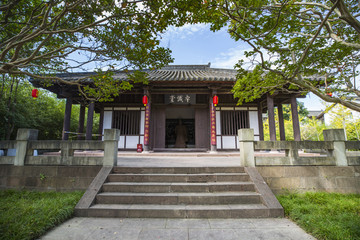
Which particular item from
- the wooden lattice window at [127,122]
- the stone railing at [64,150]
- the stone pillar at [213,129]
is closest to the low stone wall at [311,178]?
the stone railing at [64,150]

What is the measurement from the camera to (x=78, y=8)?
393cm

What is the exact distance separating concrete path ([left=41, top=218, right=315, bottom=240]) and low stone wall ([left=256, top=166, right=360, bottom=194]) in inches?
55.5

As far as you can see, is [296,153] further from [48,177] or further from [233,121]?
[48,177]

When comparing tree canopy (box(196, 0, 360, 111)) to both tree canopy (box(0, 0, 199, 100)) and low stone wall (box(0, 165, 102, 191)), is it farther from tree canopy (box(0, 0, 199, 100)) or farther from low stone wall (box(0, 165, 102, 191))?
low stone wall (box(0, 165, 102, 191))

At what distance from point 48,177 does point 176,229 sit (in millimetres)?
4048

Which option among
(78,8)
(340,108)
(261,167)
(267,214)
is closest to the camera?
(267,214)

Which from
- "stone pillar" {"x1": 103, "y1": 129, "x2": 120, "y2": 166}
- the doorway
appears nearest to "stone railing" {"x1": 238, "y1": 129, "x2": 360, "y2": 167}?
"stone pillar" {"x1": 103, "y1": 129, "x2": 120, "y2": 166}

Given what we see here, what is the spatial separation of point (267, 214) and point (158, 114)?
8.69m

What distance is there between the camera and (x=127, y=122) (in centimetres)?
1108

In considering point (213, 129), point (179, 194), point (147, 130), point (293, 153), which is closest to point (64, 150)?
point (179, 194)

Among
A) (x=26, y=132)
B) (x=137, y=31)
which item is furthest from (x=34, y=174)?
(x=137, y=31)

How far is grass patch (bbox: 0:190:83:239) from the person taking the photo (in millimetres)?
2457

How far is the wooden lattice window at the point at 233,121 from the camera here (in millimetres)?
11016

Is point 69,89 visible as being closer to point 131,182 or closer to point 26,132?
point 26,132
